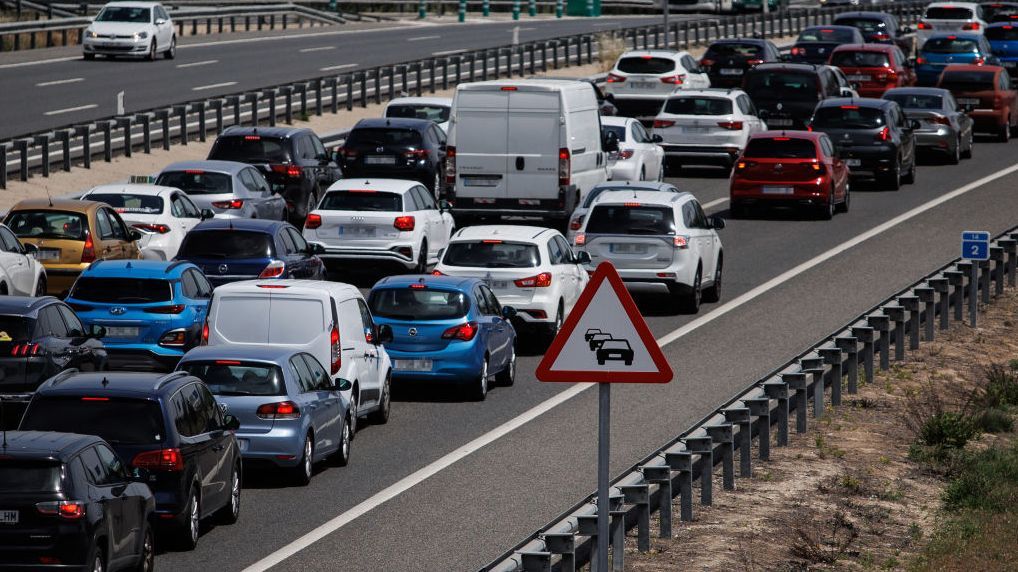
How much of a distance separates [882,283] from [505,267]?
769 cm

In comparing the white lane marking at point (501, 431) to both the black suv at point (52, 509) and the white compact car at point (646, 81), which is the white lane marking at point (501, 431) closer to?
the black suv at point (52, 509)

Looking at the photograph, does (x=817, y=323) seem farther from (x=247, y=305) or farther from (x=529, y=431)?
(x=247, y=305)

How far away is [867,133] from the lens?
3931cm

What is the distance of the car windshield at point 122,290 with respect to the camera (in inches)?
861

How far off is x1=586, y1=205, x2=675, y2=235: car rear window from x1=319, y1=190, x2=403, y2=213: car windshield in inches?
125

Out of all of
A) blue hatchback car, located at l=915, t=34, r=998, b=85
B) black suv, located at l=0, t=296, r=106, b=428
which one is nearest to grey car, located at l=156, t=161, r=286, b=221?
black suv, located at l=0, t=296, r=106, b=428

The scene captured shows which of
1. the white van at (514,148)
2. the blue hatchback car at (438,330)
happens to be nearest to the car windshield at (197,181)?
the white van at (514,148)

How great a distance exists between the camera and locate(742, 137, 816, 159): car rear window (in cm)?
3541

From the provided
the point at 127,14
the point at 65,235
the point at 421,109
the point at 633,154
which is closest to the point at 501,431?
the point at 65,235

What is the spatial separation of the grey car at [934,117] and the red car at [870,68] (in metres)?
7.05

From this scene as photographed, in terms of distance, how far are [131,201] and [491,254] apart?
634cm

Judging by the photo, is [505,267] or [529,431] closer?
[529,431]

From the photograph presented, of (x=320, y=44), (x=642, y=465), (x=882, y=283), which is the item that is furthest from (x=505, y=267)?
(x=320, y=44)

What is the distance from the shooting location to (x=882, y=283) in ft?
98.9
